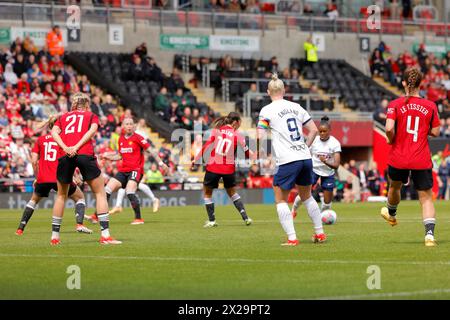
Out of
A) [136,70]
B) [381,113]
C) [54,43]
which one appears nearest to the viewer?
[54,43]

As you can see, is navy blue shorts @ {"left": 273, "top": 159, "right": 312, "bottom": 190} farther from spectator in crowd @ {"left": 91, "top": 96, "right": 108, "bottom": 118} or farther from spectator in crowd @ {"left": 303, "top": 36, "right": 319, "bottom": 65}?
spectator in crowd @ {"left": 303, "top": 36, "right": 319, "bottom": 65}

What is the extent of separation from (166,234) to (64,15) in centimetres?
2460

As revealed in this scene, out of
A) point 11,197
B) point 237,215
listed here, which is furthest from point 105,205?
point 11,197

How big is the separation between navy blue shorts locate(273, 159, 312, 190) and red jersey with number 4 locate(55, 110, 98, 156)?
278 cm

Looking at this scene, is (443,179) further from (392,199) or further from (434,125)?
(434,125)

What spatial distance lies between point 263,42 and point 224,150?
2712 centimetres

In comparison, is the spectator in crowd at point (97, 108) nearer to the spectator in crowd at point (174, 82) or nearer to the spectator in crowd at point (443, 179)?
the spectator in crowd at point (174, 82)

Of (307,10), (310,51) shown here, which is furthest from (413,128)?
(307,10)

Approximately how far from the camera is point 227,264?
1297 cm

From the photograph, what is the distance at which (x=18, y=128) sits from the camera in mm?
34875

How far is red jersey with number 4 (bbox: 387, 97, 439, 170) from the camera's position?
49.4 ft

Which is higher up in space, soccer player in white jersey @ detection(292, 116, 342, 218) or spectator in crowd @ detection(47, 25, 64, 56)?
spectator in crowd @ detection(47, 25, 64, 56)

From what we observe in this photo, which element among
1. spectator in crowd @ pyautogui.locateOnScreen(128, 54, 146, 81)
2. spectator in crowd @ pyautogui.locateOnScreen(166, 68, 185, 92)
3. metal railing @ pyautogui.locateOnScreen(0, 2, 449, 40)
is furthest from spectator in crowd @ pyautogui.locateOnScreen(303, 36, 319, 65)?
spectator in crowd @ pyautogui.locateOnScreen(128, 54, 146, 81)

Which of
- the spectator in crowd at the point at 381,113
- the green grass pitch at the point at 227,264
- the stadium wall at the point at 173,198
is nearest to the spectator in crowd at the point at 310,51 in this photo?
the spectator in crowd at the point at 381,113
